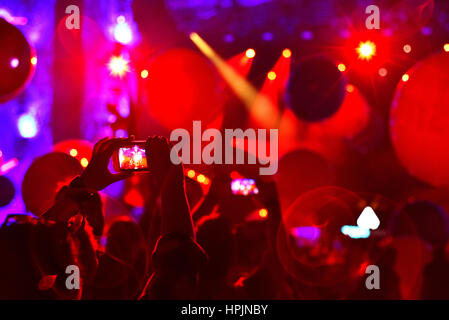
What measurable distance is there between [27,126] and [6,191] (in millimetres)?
776

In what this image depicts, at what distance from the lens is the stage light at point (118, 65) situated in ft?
15.4

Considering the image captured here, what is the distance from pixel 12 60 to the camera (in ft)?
11.4

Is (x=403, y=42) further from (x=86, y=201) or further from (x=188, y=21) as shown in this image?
(x=86, y=201)

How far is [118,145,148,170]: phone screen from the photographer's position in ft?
5.24

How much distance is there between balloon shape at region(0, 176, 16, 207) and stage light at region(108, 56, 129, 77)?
1.73m

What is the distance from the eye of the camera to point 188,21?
480cm

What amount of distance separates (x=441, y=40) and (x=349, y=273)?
11.0 ft

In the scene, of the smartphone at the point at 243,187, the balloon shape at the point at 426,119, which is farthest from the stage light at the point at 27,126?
the balloon shape at the point at 426,119

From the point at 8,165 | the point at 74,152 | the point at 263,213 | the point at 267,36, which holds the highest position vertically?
the point at 267,36

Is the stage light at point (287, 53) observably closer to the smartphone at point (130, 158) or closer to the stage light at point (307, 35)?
the stage light at point (307, 35)

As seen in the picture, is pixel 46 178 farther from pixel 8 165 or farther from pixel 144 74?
pixel 144 74

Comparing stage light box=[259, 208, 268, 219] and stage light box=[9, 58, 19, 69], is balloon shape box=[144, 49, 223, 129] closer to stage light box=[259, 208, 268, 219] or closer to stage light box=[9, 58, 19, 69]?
stage light box=[9, 58, 19, 69]

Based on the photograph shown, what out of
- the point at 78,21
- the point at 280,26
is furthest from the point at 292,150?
the point at 78,21

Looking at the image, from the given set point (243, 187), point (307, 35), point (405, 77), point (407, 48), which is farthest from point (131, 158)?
point (405, 77)
